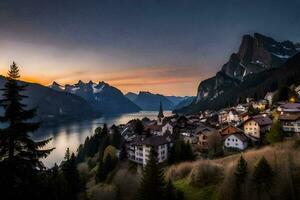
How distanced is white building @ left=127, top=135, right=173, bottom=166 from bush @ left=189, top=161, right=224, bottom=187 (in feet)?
74.8

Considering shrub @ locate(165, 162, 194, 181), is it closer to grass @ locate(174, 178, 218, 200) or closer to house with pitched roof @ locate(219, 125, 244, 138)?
grass @ locate(174, 178, 218, 200)

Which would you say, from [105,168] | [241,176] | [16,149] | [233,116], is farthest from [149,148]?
[16,149]

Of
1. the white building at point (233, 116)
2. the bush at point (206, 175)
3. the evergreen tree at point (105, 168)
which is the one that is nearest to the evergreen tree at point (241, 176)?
the bush at point (206, 175)

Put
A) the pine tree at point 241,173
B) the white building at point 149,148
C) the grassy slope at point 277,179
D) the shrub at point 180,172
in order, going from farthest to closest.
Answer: the white building at point 149,148
the shrub at point 180,172
the pine tree at point 241,173
the grassy slope at point 277,179

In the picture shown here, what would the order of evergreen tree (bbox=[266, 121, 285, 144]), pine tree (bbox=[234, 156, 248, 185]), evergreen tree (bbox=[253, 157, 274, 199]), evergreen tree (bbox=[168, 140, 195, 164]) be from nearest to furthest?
evergreen tree (bbox=[253, 157, 274, 199]), pine tree (bbox=[234, 156, 248, 185]), evergreen tree (bbox=[266, 121, 285, 144]), evergreen tree (bbox=[168, 140, 195, 164])

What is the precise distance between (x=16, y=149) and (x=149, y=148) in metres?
48.9

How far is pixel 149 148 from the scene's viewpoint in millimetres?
61000

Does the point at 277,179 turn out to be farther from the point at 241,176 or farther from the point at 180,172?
the point at 180,172

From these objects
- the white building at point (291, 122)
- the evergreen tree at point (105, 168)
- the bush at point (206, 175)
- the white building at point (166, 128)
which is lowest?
the evergreen tree at point (105, 168)

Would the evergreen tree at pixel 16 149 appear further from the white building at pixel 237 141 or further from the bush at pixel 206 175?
the white building at pixel 237 141

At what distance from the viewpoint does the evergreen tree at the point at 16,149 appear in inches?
493

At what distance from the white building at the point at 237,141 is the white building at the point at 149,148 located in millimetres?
13677

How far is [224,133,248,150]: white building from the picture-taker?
5550cm

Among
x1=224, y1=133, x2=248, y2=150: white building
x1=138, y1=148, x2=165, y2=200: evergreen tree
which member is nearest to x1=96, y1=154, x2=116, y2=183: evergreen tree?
x1=224, y1=133, x2=248, y2=150: white building
